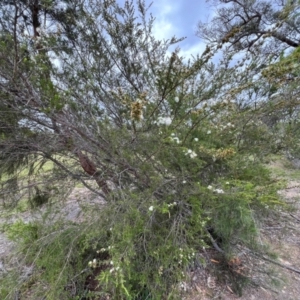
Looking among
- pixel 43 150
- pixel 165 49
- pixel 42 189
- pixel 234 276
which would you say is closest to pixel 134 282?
pixel 234 276

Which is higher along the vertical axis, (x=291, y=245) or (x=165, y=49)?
(x=165, y=49)

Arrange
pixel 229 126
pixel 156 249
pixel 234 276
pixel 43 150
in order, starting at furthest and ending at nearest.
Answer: pixel 43 150
pixel 234 276
pixel 229 126
pixel 156 249

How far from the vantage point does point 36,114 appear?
1.66m

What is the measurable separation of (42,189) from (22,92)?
149 centimetres

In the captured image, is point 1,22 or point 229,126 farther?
point 1,22

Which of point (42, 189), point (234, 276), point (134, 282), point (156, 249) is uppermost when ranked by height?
point (42, 189)

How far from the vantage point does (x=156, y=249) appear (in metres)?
1.58

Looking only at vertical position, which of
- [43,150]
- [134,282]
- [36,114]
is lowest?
[134,282]

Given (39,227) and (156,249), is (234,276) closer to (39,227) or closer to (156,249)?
(156,249)

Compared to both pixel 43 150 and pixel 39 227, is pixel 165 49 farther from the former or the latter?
pixel 39 227

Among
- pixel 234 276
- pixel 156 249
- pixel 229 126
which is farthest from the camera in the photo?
pixel 234 276

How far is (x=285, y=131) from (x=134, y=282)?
2.02 metres

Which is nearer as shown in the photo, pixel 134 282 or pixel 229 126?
pixel 134 282

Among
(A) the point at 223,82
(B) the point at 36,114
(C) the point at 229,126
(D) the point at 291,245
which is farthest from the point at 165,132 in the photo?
(D) the point at 291,245
